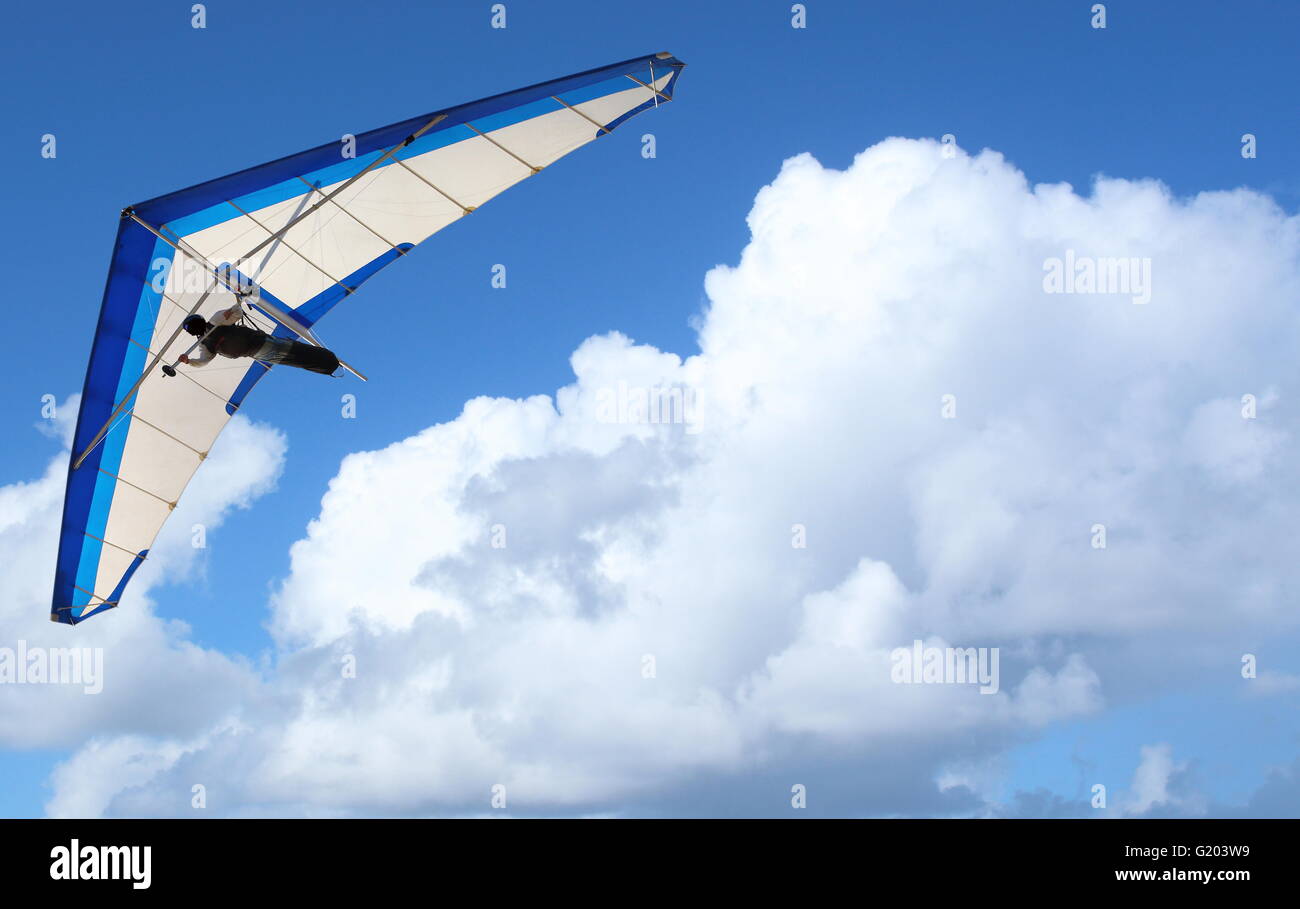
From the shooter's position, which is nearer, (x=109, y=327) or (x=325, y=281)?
(x=109, y=327)

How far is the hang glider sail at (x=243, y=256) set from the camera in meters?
16.7

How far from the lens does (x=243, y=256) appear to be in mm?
18188

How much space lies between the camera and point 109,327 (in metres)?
17.9

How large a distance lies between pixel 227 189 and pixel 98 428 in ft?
17.8

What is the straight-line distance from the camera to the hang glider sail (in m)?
16.7
